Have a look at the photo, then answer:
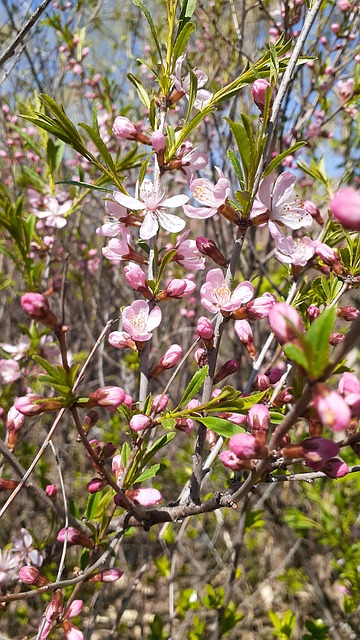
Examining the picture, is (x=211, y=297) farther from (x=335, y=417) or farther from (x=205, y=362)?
(x=335, y=417)

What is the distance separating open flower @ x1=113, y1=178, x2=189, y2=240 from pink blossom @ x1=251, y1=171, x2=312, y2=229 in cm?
22

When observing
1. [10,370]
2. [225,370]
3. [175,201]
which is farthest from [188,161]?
[10,370]

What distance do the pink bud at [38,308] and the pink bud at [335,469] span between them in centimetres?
60

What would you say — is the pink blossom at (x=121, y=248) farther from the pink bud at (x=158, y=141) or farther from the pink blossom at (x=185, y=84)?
the pink blossom at (x=185, y=84)

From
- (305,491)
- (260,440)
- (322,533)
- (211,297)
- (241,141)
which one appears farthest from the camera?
(305,491)

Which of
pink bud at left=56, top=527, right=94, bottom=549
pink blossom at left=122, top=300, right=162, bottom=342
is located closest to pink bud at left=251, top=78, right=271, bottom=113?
pink blossom at left=122, top=300, right=162, bottom=342

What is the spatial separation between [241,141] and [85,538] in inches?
43.6

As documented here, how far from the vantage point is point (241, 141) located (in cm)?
102

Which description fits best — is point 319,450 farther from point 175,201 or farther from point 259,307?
point 175,201

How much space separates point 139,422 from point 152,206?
621 millimetres

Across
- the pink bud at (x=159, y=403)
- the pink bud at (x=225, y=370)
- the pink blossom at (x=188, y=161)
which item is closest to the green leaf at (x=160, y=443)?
the pink bud at (x=159, y=403)

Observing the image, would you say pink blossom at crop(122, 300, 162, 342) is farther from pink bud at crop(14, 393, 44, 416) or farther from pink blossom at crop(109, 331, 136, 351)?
pink bud at crop(14, 393, 44, 416)

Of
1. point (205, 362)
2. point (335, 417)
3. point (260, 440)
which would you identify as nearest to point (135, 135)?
point (205, 362)

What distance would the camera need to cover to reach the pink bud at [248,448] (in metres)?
0.83
